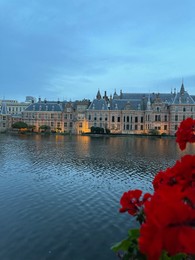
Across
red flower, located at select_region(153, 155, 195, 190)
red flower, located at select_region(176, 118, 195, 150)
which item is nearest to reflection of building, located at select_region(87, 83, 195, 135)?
red flower, located at select_region(176, 118, 195, 150)

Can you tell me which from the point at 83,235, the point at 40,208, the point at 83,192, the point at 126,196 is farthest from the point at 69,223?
the point at 126,196

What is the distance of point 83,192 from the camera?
1441 cm

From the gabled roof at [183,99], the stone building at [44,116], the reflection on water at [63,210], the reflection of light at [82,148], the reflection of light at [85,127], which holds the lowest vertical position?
the reflection on water at [63,210]

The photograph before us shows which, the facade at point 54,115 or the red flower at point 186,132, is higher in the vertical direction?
the facade at point 54,115

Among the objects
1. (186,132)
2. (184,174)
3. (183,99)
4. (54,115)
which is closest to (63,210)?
(186,132)

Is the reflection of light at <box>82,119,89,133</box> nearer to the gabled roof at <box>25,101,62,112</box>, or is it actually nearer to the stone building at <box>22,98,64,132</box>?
the stone building at <box>22,98,64,132</box>

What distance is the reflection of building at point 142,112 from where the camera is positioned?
85250mm

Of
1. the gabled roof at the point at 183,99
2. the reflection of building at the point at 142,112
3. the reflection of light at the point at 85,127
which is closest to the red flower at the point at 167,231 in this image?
the reflection of building at the point at 142,112

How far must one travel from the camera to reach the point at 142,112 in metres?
90.2

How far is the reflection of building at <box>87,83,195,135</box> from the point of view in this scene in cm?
8525

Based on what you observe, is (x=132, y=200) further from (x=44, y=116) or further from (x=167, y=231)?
(x=44, y=116)

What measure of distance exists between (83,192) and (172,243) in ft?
42.1

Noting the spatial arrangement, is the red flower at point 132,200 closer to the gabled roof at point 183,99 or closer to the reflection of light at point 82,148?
the reflection of light at point 82,148

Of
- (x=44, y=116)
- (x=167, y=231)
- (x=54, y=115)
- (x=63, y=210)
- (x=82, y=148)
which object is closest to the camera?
(x=167, y=231)
